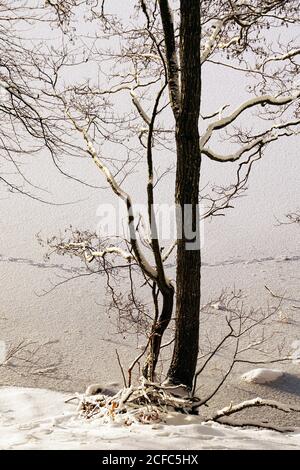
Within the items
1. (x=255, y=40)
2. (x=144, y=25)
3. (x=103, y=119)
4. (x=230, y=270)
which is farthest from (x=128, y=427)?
(x=230, y=270)

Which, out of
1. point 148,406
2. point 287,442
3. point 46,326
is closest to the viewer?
point 287,442

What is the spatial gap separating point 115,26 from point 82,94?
110cm

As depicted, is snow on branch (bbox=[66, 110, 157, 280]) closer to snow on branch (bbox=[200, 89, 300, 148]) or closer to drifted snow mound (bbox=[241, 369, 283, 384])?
snow on branch (bbox=[200, 89, 300, 148])

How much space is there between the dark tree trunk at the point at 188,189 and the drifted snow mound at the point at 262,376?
22.7 feet

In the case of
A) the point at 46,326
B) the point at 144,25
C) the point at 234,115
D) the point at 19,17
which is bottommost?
the point at 46,326

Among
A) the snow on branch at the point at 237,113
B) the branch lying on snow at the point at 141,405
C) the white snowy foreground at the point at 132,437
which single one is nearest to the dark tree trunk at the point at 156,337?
the branch lying on snow at the point at 141,405

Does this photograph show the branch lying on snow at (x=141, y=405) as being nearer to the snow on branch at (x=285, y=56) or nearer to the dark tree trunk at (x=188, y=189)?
the dark tree trunk at (x=188, y=189)

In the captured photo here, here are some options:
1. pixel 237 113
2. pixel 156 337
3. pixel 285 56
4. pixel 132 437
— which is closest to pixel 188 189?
pixel 237 113

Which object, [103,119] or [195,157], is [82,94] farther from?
[195,157]

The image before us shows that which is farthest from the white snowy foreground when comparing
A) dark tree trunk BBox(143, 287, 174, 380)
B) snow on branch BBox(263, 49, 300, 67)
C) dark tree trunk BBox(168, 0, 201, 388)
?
snow on branch BBox(263, 49, 300, 67)

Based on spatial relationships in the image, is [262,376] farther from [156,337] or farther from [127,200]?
[127,200]
